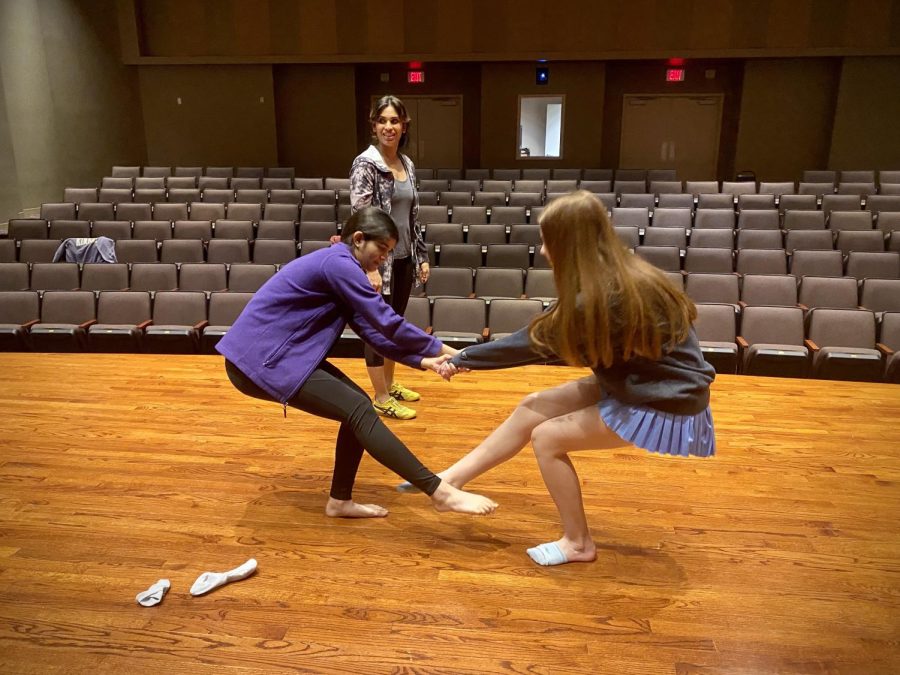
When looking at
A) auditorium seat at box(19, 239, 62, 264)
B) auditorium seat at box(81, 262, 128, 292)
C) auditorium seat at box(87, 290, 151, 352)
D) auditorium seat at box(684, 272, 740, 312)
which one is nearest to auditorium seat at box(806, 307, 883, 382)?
auditorium seat at box(684, 272, 740, 312)

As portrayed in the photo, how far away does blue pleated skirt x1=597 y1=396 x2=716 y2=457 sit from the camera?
1.33 meters

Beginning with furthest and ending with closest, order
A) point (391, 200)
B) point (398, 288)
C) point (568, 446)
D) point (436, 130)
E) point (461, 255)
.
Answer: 1. point (436, 130)
2. point (461, 255)
3. point (398, 288)
4. point (391, 200)
5. point (568, 446)

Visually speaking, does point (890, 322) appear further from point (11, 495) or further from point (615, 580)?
point (11, 495)

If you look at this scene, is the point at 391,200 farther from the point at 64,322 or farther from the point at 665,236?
the point at 665,236

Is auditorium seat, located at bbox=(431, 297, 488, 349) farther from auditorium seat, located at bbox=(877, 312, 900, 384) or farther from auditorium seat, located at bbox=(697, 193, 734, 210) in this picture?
auditorium seat, located at bbox=(697, 193, 734, 210)

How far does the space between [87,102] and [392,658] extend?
347 inches

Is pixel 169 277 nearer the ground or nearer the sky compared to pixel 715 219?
nearer the ground

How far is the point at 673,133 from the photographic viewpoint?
28.5 ft

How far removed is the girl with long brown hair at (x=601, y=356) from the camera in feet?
4.06

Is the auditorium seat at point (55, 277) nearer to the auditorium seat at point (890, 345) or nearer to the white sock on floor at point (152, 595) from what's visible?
the white sock on floor at point (152, 595)

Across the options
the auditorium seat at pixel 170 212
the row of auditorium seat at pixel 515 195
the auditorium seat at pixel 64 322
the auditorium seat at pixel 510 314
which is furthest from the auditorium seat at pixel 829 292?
the auditorium seat at pixel 170 212

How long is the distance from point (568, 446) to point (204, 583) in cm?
89

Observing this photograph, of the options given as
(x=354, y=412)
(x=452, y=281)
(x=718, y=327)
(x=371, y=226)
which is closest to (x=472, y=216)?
(x=452, y=281)

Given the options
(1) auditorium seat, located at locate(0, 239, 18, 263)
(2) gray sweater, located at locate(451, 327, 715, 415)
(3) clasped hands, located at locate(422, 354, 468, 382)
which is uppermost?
(2) gray sweater, located at locate(451, 327, 715, 415)
